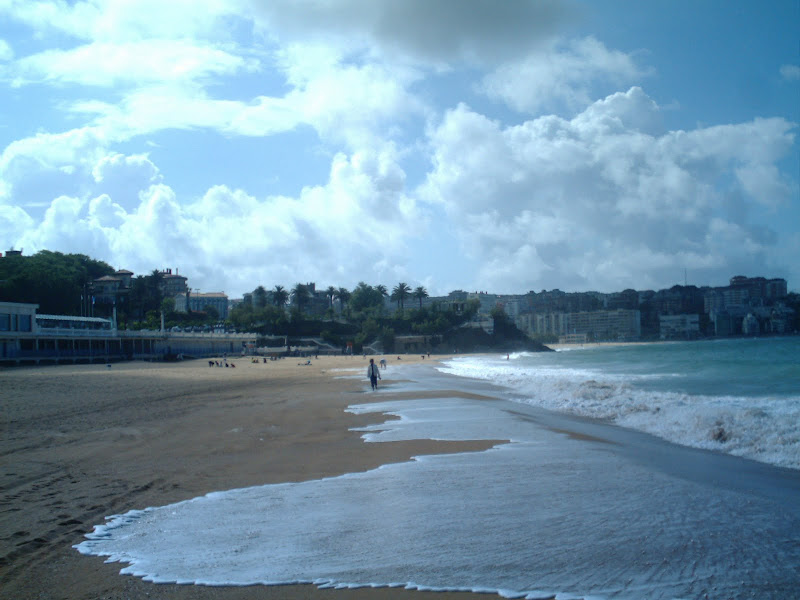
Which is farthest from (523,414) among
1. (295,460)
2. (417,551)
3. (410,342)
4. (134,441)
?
(410,342)

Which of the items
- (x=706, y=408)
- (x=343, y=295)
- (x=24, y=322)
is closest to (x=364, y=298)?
(x=343, y=295)

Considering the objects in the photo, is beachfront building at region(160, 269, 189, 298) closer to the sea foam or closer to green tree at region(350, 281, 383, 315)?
green tree at region(350, 281, 383, 315)

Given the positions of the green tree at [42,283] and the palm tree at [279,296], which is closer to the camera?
the green tree at [42,283]

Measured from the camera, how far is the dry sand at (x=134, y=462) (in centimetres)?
447

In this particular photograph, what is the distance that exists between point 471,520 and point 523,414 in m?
10.1

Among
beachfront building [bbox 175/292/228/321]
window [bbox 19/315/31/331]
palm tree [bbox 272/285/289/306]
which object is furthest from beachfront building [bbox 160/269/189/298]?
window [bbox 19/315/31/331]

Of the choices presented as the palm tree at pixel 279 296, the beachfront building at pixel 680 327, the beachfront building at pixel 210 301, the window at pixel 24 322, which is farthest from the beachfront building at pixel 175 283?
the beachfront building at pixel 680 327

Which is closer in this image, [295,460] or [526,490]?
[526,490]

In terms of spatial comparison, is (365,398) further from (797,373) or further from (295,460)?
(797,373)

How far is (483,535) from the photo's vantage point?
5371 millimetres

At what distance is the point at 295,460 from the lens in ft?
29.7

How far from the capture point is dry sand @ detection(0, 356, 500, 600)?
4469 millimetres

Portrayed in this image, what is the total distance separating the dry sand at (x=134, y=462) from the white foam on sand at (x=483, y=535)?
0.25 meters

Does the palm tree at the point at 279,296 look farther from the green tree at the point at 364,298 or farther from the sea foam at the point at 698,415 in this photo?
the sea foam at the point at 698,415
